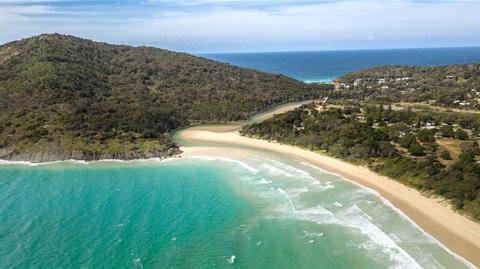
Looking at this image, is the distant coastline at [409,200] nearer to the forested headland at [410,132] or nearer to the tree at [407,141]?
the forested headland at [410,132]

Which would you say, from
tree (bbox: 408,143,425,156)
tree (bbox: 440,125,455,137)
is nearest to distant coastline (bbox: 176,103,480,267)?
tree (bbox: 408,143,425,156)

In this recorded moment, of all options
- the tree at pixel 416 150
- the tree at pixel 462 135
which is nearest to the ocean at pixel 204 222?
the tree at pixel 416 150

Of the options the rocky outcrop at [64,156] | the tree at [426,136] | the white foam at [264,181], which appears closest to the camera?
the white foam at [264,181]

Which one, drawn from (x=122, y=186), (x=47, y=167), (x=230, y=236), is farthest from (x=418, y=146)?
(x=47, y=167)

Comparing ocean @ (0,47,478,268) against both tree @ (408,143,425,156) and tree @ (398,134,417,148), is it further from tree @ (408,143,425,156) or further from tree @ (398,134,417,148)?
tree @ (398,134,417,148)

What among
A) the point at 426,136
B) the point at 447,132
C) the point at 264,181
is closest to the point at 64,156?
the point at 264,181

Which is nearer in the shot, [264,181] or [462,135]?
[264,181]

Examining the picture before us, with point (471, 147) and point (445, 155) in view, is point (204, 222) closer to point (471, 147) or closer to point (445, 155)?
point (445, 155)
